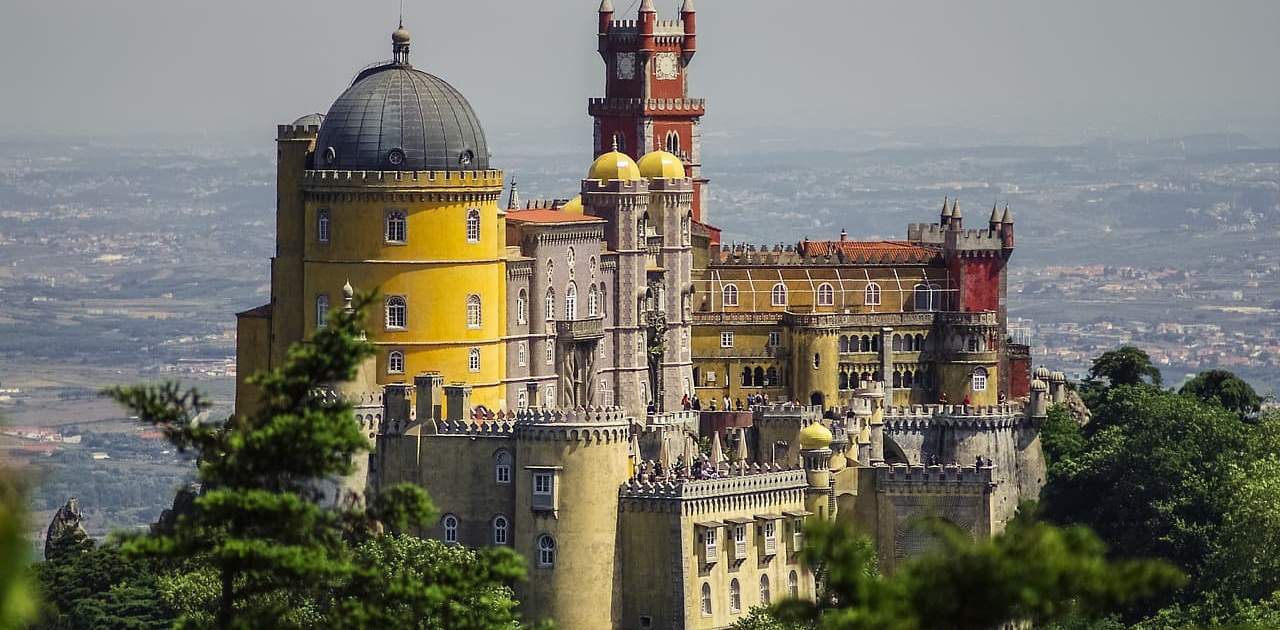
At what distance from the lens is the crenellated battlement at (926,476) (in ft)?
412

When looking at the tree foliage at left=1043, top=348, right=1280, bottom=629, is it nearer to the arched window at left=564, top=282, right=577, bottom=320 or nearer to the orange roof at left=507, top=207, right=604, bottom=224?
the arched window at left=564, top=282, right=577, bottom=320

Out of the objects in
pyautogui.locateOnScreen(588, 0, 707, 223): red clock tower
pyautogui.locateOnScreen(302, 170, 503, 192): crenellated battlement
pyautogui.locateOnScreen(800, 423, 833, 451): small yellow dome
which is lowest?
pyautogui.locateOnScreen(800, 423, 833, 451): small yellow dome

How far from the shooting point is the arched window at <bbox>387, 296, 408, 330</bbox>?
125 meters

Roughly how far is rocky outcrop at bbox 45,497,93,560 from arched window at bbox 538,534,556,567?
21.9 meters

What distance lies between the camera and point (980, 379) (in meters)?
144

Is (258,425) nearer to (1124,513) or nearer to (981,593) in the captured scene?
(981,593)

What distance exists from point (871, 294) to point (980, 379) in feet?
21.1

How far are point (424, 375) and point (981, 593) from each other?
2753 inches

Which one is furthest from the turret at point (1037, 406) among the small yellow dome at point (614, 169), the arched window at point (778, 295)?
the small yellow dome at point (614, 169)

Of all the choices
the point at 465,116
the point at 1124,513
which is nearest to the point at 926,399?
the point at 1124,513

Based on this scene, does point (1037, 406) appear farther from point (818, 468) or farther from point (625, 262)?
point (625, 262)

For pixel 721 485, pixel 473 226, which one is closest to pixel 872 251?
pixel 473 226

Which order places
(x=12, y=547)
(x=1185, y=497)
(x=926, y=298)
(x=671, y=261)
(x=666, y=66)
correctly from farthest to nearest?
(x=666, y=66) → (x=926, y=298) → (x=671, y=261) → (x=1185, y=497) → (x=12, y=547)

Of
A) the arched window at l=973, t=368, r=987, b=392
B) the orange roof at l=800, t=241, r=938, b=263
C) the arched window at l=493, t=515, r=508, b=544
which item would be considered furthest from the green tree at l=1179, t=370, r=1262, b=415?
the arched window at l=493, t=515, r=508, b=544
